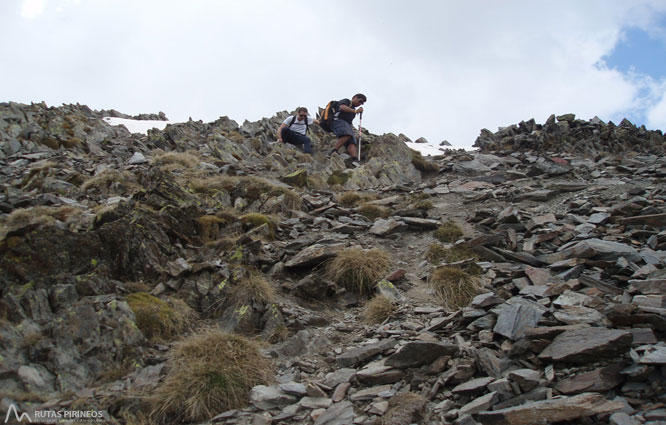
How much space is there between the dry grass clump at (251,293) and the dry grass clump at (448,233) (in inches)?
183

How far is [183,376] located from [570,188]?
1283cm

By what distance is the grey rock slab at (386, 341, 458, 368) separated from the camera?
549 cm

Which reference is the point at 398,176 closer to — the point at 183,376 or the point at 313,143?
Answer: the point at 313,143

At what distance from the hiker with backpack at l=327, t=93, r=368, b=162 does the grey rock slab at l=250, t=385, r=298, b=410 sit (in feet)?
51.6

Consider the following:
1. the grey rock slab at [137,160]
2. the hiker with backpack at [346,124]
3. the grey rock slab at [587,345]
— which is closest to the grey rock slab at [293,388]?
the grey rock slab at [587,345]

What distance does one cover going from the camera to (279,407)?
515 centimetres

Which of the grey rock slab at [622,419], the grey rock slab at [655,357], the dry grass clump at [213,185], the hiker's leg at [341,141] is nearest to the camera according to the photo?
the grey rock slab at [622,419]

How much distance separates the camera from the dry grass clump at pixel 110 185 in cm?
1168

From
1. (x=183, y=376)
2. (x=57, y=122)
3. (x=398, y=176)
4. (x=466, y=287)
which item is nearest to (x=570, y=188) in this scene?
(x=398, y=176)

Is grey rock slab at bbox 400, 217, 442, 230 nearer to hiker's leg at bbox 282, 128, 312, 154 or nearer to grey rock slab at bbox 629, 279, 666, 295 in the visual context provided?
grey rock slab at bbox 629, 279, 666, 295

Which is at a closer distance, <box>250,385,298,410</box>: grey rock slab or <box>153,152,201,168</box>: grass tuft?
<box>250,385,298,410</box>: grey rock slab

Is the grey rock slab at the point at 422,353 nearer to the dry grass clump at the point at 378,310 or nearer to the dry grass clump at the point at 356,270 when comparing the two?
the dry grass clump at the point at 378,310

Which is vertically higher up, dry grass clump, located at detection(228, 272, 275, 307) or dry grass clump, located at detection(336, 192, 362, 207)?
dry grass clump, located at detection(336, 192, 362, 207)

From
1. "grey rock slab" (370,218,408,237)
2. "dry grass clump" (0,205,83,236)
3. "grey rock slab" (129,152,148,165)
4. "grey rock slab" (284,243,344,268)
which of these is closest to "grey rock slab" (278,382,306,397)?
"grey rock slab" (284,243,344,268)
